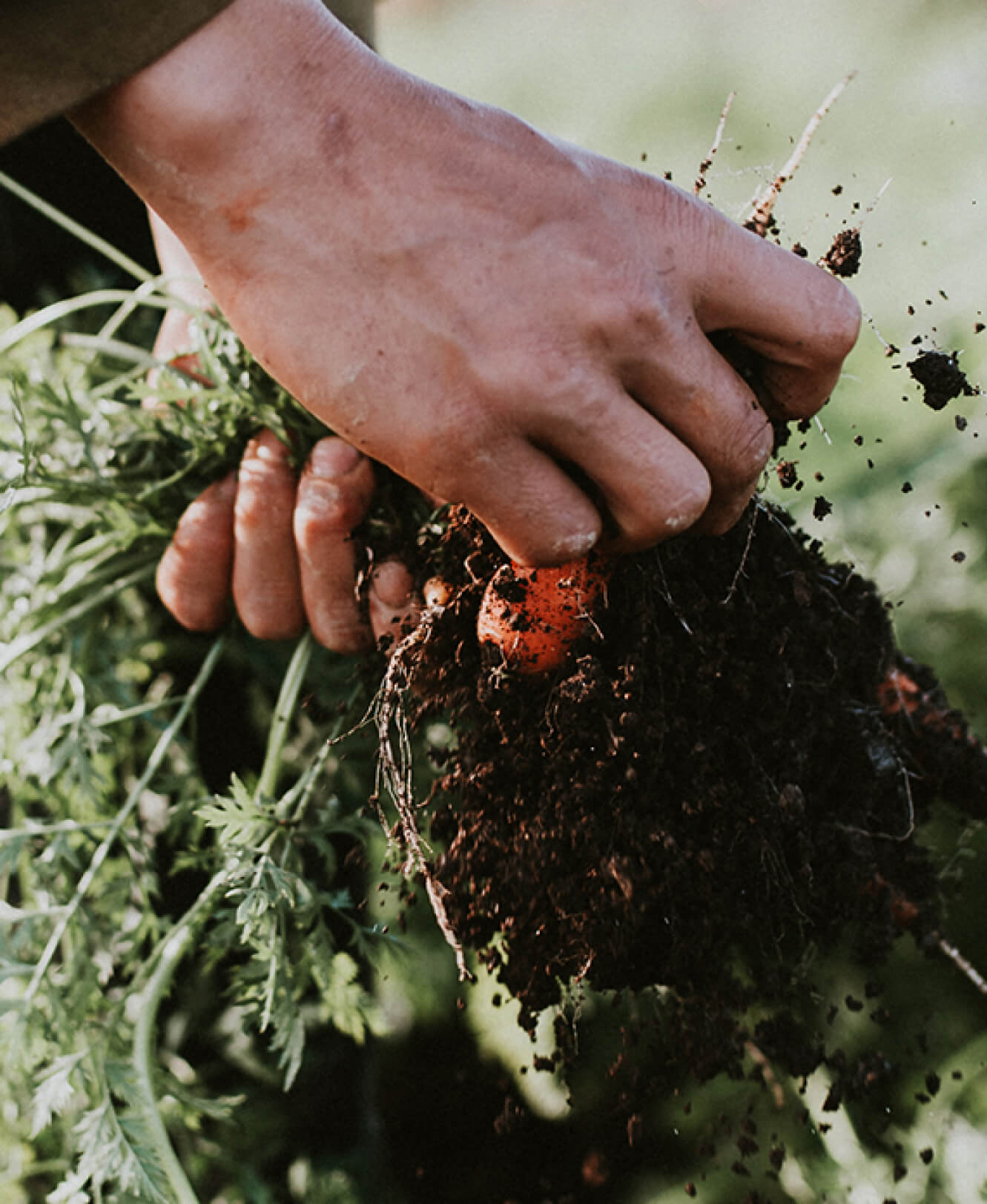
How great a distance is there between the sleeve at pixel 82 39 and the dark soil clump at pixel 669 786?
0.61m

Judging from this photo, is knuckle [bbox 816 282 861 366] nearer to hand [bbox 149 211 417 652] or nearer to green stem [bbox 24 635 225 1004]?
hand [bbox 149 211 417 652]

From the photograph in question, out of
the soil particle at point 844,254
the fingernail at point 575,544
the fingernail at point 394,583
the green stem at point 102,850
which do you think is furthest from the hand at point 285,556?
the soil particle at point 844,254

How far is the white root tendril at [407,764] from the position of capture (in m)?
1.20

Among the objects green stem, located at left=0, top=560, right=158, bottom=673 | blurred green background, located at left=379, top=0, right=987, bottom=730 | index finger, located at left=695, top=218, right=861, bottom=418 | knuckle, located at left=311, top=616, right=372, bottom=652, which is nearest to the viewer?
index finger, located at left=695, top=218, right=861, bottom=418

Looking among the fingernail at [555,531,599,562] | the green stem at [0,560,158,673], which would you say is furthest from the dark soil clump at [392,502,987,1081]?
the green stem at [0,560,158,673]

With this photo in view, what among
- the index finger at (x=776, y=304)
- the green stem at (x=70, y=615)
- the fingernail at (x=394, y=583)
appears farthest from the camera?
the green stem at (x=70, y=615)

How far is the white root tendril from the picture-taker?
3.93 feet

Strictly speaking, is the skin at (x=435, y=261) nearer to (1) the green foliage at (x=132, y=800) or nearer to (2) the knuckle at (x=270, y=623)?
(1) the green foliage at (x=132, y=800)

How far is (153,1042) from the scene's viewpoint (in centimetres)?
153

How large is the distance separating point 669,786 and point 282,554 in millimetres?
730

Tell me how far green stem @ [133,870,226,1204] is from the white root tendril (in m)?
0.30

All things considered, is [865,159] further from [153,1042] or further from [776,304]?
[153,1042]

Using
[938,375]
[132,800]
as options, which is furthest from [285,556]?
[938,375]

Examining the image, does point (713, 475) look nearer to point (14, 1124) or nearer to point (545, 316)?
point (545, 316)
